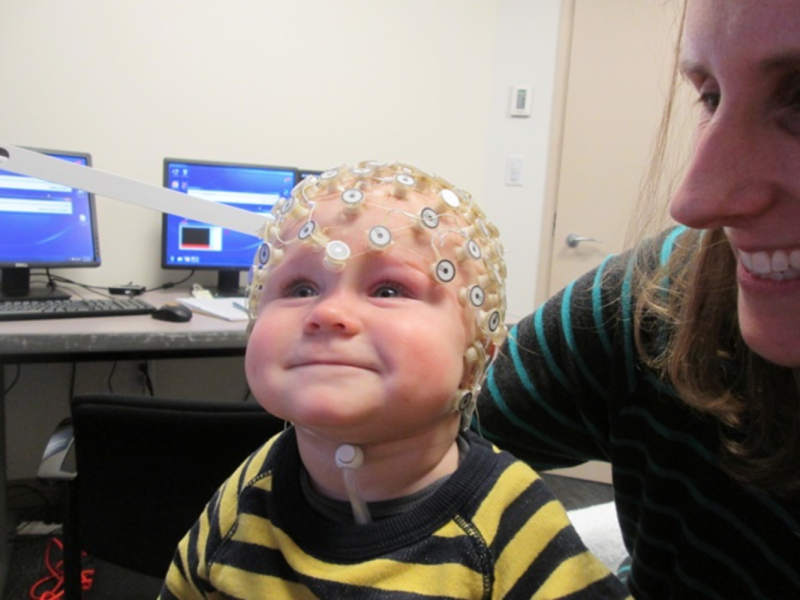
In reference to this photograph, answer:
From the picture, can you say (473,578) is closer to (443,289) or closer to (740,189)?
(443,289)

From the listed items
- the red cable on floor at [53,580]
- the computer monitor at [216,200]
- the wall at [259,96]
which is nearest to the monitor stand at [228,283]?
the computer monitor at [216,200]

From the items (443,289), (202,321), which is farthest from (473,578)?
(202,321)

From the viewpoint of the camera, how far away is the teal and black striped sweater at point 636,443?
637 millimetres

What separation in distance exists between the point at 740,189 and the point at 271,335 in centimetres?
41

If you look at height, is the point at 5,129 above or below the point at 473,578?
above

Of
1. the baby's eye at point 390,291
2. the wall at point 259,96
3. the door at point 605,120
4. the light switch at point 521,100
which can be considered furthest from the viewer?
the light switch at point 521,100

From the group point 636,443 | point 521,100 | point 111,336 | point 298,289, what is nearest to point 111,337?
point 111,336

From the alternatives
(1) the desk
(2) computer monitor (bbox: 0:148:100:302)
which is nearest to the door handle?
(1) the desk

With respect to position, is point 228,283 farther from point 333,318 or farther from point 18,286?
point 333,318

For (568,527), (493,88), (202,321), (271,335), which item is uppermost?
(493,88)

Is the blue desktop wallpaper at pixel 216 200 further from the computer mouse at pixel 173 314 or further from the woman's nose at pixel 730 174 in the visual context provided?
the woman's nose at pixel 730 174

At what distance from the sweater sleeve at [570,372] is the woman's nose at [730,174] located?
27 centimetres

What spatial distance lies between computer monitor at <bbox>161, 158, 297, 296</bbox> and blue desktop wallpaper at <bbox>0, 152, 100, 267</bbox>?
274 millimetres

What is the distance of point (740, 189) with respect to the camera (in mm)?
497
